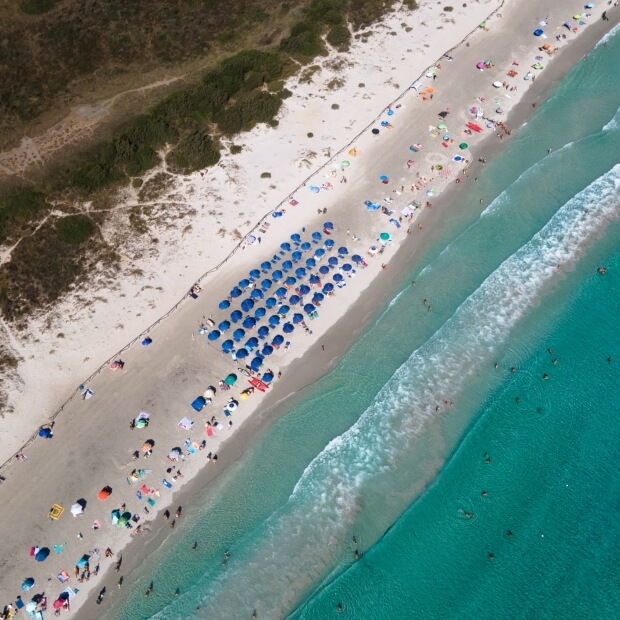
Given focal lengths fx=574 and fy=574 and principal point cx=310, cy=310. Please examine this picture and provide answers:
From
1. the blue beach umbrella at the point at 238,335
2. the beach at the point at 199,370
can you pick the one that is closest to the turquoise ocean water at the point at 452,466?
the beach at the point at 199,370

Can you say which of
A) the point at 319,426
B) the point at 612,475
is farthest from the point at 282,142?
the point at 612,475

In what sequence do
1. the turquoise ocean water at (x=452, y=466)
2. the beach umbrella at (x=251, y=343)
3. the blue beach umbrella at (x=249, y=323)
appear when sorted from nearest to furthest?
the turquoise ocean water at (x=452, y=466), the beach umbrella at (x=251, y=343), the blue beach umbrella at (x=249, y=323)

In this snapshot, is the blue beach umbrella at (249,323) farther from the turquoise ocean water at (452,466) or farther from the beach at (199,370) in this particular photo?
the turquoise ocean water at (452,466)

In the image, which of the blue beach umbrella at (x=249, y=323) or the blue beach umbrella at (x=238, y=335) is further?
the blue beach umbrella at (x=249, y=323)

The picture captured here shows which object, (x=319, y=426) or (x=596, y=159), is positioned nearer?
(x=319, y=426)

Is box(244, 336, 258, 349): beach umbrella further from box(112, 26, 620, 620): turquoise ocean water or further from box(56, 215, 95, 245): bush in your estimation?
box(56, 215, 95, 245): bush

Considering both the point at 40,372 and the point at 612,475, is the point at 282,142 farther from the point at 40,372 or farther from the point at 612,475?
the point at 612,475

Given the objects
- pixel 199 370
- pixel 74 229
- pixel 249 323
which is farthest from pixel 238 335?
pixel 74 229
